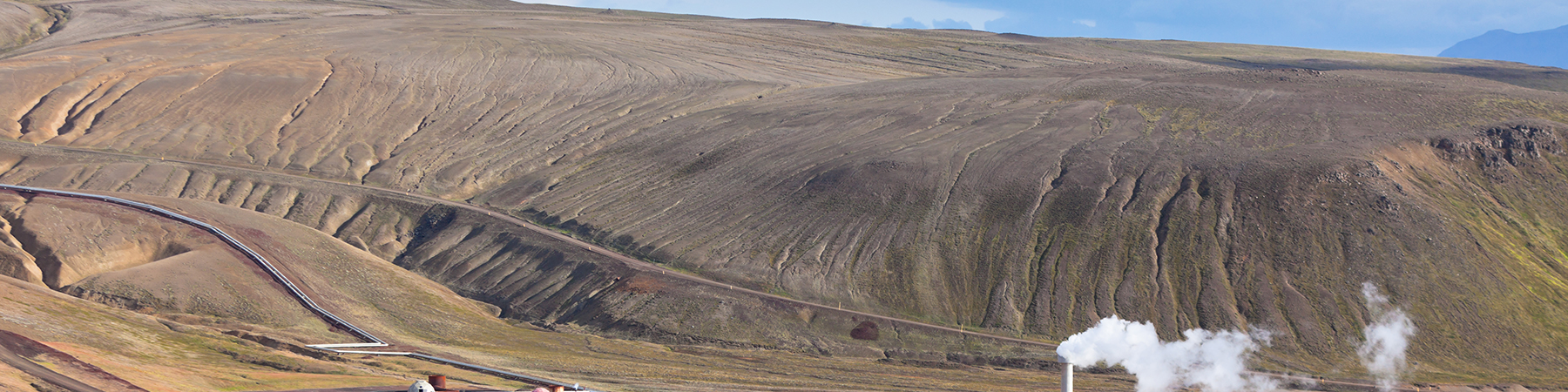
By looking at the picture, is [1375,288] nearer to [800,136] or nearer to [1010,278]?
[1010,278]

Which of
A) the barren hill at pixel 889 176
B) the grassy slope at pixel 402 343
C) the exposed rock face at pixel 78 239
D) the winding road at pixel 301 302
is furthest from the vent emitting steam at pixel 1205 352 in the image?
the exposed rock face at pixel 78 239

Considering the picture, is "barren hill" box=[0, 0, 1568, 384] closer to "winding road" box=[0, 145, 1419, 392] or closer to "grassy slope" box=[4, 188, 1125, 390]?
"winding road" box=[0, 145, 1419, 392]

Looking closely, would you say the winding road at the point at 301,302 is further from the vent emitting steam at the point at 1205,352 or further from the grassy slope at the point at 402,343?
the vent emitting steam at the point at 1205,352

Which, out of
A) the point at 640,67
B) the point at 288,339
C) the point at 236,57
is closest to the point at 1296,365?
the point at 288,339

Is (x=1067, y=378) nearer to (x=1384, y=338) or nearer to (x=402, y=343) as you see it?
(x=1384, y=338)

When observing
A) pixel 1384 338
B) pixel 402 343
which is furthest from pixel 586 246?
pixel 1384 338

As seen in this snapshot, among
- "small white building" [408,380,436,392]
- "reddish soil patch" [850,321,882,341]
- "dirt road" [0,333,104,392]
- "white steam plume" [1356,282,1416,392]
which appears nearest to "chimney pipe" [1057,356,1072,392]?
"reddish soil patch" [850,321,882,341]
